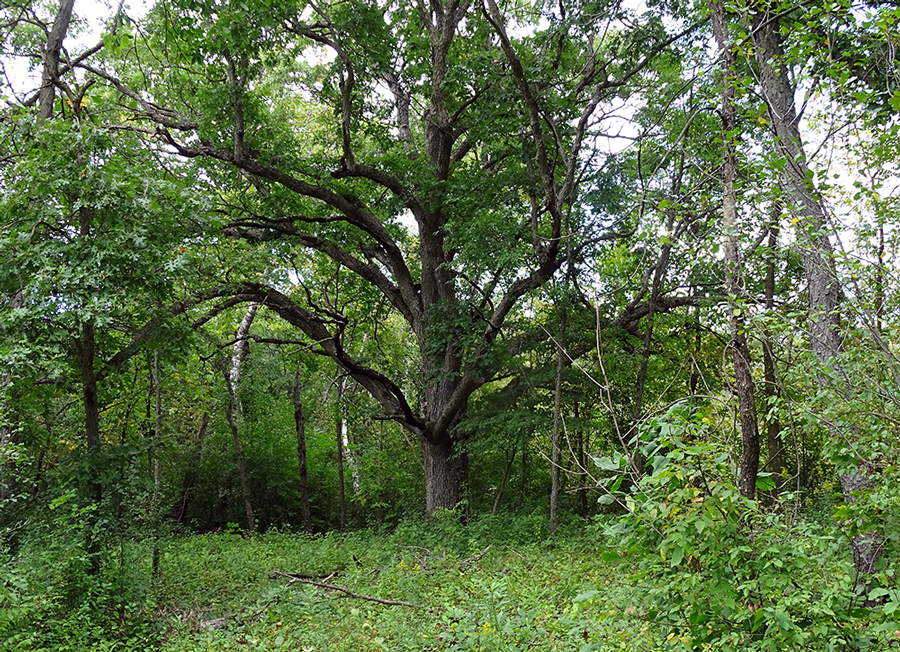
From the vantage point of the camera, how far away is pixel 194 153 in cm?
917

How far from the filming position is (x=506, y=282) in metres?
10.2

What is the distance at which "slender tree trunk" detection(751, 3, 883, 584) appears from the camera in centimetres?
358

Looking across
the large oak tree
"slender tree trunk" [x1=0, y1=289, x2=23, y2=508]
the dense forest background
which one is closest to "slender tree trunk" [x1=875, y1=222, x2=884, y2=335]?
the dense forest background

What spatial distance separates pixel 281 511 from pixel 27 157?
12.0m

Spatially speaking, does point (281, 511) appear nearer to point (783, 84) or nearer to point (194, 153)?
point (194, 153)

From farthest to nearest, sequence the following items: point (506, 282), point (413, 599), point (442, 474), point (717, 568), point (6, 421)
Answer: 1. point (442, 474)
2. point (506, 282)
3. point (413, 599)
4. point (6, 421)
5. point (717, 568)

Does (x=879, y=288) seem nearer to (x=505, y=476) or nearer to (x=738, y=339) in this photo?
(x=738, y=339)

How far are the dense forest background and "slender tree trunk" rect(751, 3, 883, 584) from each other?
0.18ft

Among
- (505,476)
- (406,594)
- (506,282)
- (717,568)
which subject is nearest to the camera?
(717,568)

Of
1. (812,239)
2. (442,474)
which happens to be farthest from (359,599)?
(812,239)

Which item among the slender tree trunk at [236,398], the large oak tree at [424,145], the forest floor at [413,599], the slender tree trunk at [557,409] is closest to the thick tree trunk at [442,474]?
the large oak tree at [424,145]

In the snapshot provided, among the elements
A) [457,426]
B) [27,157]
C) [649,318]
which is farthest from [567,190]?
[27,157]

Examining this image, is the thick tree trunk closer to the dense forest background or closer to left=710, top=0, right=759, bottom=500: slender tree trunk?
the dense forest background

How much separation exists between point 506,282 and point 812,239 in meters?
Result: 6.58
